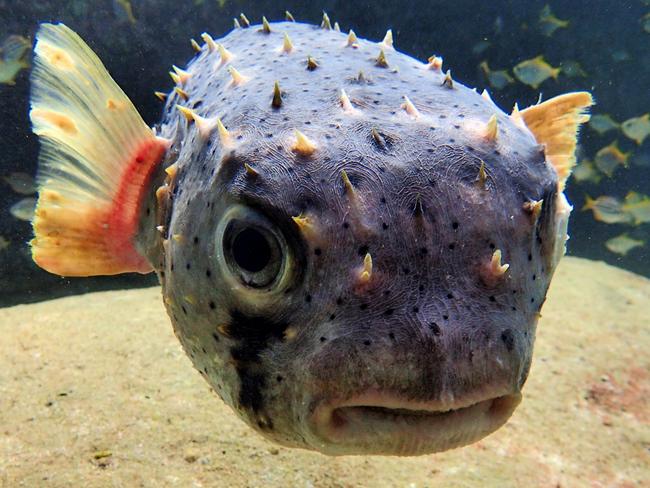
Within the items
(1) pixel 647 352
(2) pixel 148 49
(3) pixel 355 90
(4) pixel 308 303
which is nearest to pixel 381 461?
(4) pixel 308 303

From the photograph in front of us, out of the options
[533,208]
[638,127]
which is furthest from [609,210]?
[533,208]

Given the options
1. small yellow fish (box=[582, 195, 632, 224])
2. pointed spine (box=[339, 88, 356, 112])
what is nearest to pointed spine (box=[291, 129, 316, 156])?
pointed spine (box=[339, 88, 356, 112])

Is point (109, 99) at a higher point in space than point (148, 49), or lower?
lower

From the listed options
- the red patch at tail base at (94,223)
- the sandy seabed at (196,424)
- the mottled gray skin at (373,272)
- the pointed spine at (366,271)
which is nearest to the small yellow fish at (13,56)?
the sandy seabed at (196,424)

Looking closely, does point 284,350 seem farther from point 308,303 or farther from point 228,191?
point 228,191

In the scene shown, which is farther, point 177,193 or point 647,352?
point 647,352

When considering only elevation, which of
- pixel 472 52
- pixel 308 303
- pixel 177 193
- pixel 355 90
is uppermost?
pixel 472 52

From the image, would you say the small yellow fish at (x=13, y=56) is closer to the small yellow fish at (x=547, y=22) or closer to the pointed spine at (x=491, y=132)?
the pointed spine at (x=491, y=132)
